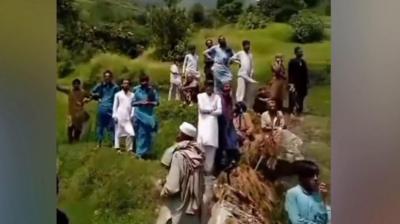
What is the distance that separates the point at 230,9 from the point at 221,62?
6.9 inches

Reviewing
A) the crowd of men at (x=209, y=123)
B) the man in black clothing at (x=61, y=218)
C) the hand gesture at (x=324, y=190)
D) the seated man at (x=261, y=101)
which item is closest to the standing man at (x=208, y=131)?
the crowd of men at (x=209, y=123)

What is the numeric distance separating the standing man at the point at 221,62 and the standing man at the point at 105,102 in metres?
0.36

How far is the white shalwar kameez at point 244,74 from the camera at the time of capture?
1936 mm

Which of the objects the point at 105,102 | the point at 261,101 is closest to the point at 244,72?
the point at 261,101

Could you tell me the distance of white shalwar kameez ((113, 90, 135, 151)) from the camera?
6.77 feet

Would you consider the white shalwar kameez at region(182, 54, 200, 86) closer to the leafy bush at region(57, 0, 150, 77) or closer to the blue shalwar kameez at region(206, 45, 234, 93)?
the blue shalwar kameez at region(206, 45, 234, 93)

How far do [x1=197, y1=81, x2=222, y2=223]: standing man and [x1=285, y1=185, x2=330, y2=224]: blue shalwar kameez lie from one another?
26cm

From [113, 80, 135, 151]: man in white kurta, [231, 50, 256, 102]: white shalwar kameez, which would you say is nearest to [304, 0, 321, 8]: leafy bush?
[231, 50, 256, 102]: white shalwar kameez

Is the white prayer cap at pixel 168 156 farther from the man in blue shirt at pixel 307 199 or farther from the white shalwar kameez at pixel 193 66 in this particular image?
the man in blue shirt at pixel 307 199

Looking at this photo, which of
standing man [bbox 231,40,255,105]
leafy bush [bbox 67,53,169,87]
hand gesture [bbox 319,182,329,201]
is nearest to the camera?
hand gesture [bbox 319,182,329,201]

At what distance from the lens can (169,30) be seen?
2.03 metres

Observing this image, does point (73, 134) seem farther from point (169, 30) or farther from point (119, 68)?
point (169, 30)
